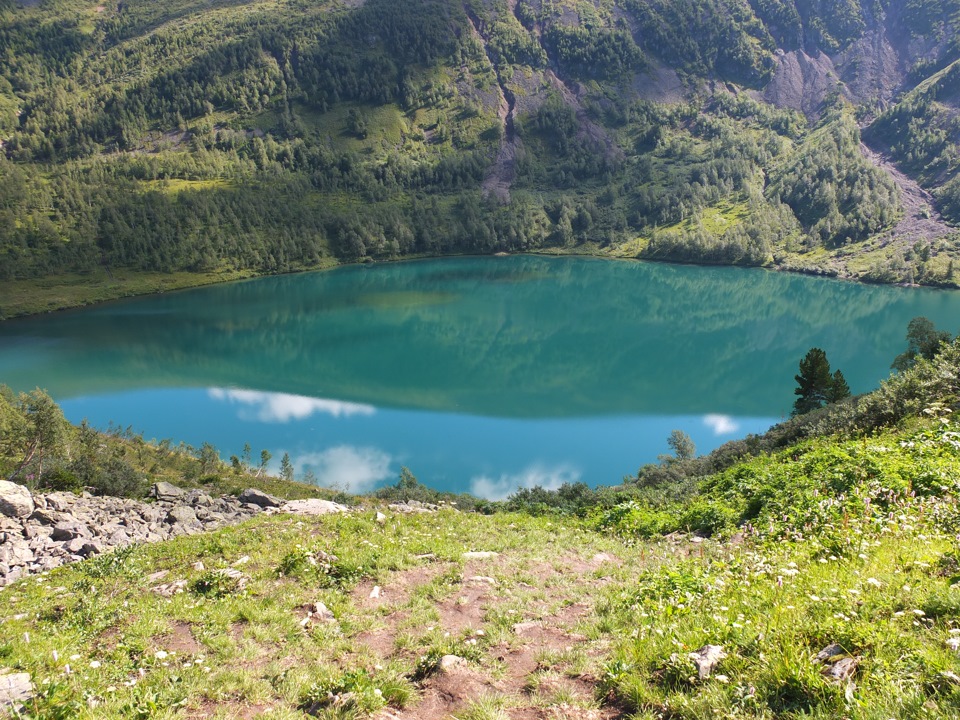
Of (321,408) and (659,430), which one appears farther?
(321,408)

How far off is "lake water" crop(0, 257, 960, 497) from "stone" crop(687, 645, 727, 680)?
38.9 m

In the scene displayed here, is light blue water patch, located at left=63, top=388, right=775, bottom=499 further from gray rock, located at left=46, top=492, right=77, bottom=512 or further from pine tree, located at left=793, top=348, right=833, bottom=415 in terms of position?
gray rock, located at left=46, top=492, right=77, bottom=512

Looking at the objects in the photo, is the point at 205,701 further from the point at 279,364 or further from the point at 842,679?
the point at 279,364

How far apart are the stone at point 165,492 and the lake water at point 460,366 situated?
17759 millimetres

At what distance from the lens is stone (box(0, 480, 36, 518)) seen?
2119 cm

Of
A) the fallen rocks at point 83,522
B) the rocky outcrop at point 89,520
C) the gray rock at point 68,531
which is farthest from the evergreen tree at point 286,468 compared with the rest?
the gray rock at point 68,531

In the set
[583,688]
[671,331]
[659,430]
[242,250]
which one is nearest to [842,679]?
[583,688]

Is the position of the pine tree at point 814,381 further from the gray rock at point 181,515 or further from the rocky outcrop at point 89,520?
the gray rock at point 181,515

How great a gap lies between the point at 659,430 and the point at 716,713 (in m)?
55.1

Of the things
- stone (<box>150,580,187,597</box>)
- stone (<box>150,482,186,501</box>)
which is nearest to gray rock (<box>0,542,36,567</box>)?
stone (<box>150,482,186,501</box>)

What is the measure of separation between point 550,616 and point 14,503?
73.6 feet

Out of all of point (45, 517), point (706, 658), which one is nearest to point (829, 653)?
point (706, 658)

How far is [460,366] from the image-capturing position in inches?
3268

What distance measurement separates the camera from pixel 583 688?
23.4ft
